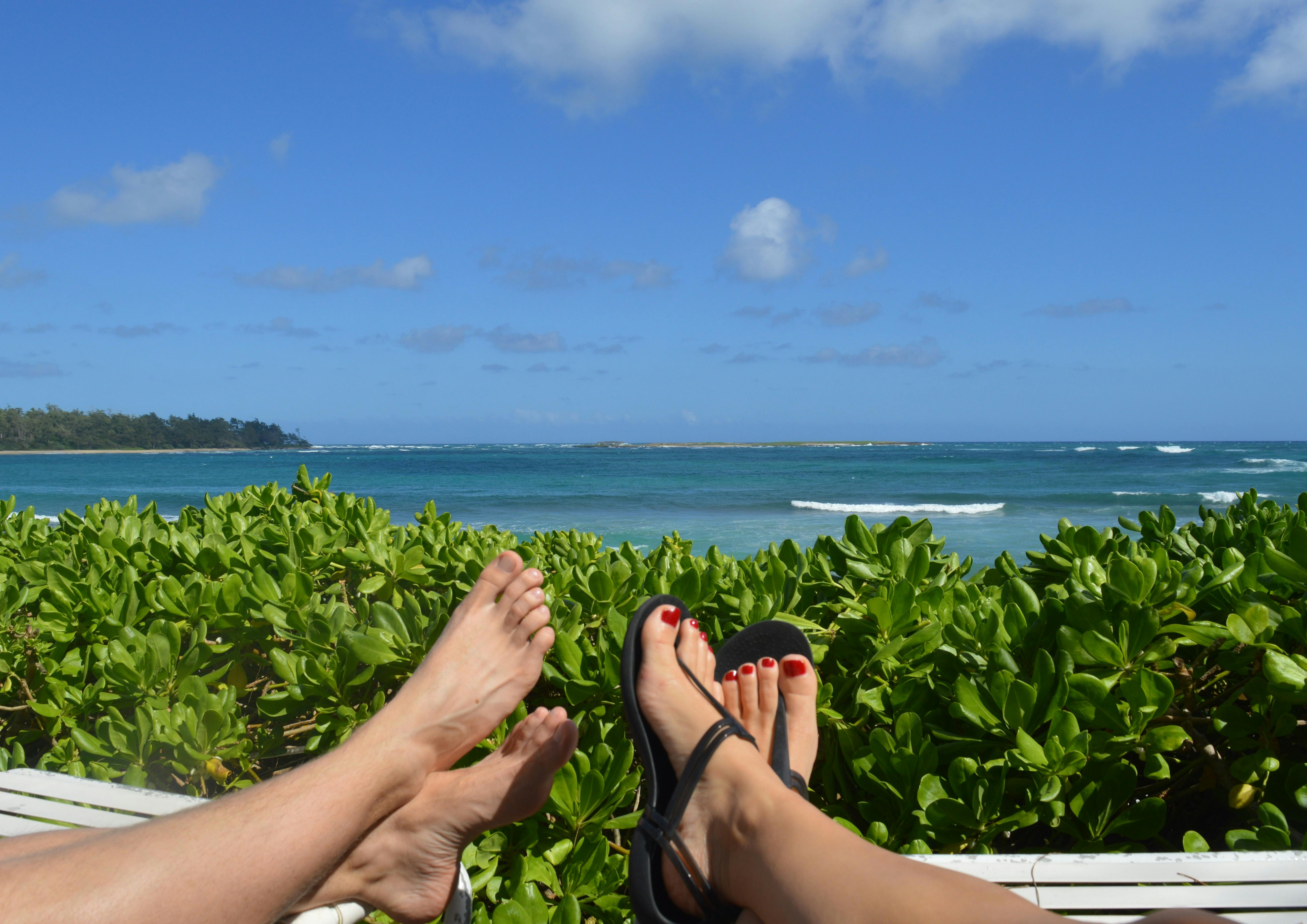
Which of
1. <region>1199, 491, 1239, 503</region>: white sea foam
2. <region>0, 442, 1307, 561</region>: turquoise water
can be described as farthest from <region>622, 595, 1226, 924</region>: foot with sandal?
<region>1199, 491, 1239, 503</region>: white sea foam

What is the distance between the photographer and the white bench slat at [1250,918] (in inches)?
41.1

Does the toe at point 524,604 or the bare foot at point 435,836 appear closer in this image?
the bare foot at point 435,836

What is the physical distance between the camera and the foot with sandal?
1019mm

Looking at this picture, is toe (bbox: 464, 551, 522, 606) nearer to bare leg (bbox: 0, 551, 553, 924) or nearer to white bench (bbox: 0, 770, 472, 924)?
bare leg (bbox: 0, 551, 553, 924)

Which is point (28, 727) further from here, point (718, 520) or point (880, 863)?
point (718, 520)

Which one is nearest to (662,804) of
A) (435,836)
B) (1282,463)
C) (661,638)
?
(661,638)

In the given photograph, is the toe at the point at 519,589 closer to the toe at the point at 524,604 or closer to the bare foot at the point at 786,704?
the toe at the point at 524,604

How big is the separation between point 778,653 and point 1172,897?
78 centimetres

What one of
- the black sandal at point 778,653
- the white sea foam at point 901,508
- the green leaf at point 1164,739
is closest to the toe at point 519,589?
the black sandal at point 778,653

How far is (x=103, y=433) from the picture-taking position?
63.2 metres

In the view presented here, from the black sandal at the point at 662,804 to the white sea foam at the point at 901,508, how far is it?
648 inches

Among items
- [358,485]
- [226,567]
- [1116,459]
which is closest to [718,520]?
[226,567]

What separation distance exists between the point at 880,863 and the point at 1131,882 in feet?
1.35

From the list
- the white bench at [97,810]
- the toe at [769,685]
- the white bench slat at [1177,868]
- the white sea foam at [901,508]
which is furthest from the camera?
the white sea foam at [901,508]
